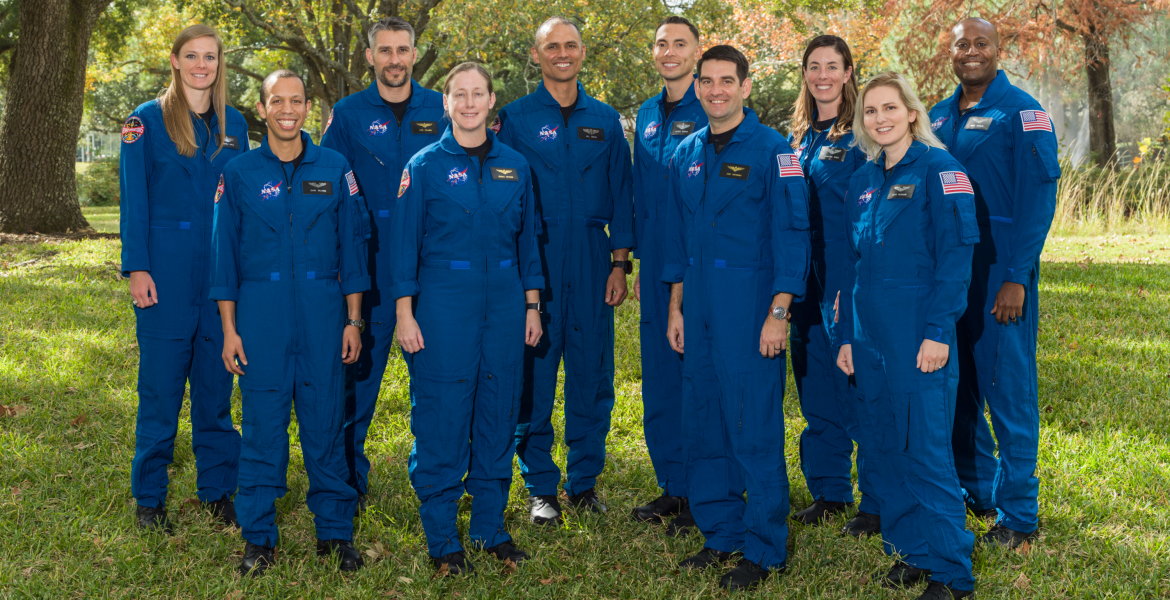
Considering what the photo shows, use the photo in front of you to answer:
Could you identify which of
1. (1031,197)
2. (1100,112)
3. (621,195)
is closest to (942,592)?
(1031,197)

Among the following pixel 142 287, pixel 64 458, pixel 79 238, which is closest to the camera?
pixel 142 287

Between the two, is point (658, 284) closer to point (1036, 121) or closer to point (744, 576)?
point (744, 576)

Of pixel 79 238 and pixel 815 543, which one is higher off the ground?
pixel 79 238

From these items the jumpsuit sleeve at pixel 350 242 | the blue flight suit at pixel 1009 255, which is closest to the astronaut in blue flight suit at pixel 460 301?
the jumpsuit sleeve at pixel 350 242

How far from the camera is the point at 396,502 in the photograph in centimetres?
465

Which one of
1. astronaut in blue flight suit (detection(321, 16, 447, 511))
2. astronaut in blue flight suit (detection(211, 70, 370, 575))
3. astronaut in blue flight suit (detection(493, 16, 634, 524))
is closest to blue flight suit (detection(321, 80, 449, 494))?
astronaut in blue flight suit (detection(321, 16, 447, 511))

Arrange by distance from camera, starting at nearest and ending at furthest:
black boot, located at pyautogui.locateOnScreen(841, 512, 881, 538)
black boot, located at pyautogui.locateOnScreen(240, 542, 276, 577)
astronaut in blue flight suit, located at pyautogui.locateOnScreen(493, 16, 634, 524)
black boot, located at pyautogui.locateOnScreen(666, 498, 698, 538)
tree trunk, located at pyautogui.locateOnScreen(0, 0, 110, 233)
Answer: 1. black boot, located at pyautogui.locateOnScreen(240, 542, 276, 577)
2. black boot, located at pyautogui.locateOnScreen(841, 512, 881, 538)
3. black boot, located at pyautogui.locateOnScreen(666, 498, 698, 538)
4. astronaut in blue flight suit, located at pyautogui.locateOnScreen(493, 16, 634, 524)
5. tree trunk, located at pyautogui.locateOnScreen(0, 0, 110, 233)

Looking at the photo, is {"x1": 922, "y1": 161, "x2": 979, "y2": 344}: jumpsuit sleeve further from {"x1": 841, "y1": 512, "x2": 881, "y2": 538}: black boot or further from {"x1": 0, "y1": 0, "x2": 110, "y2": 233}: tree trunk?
{"x1": 0, "y1": 0, "x2": 110, "y2": 233}: tree trunk

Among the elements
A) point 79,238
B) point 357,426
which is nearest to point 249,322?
point 357,426

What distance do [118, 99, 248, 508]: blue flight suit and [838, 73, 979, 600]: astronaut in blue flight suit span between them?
314cm

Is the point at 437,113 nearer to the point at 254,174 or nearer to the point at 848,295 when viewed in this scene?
the point at 254,174

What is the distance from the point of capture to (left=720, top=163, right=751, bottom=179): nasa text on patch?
368 cm

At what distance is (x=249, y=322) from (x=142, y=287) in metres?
0.69

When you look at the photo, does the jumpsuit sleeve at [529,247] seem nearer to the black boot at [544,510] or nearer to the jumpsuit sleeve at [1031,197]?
the black boot at [544,510]
